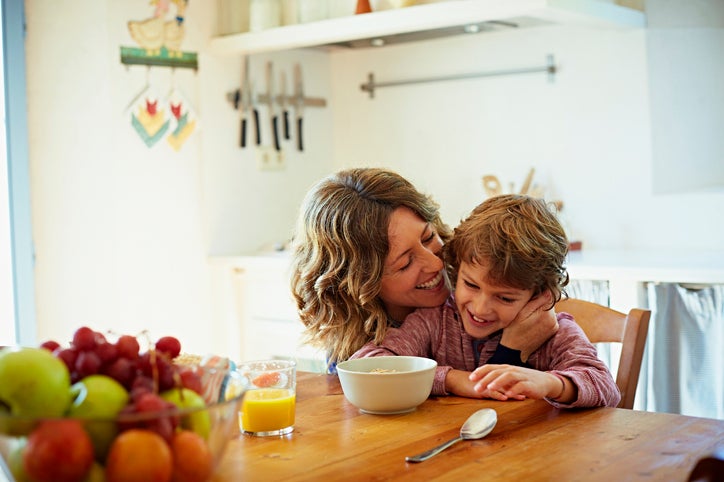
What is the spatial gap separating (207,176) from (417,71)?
2.99 feet

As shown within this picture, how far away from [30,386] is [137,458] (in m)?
0.13

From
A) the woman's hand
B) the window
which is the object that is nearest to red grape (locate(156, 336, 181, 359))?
the woman's hand

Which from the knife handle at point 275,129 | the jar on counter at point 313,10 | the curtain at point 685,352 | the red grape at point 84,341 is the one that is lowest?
the curtain at point 685,352

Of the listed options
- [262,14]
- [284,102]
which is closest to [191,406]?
[262,14]

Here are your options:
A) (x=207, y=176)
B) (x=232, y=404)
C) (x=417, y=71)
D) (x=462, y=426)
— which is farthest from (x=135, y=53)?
(x=232, y=404)

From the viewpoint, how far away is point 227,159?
11.4 feet

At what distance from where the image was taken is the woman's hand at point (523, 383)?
1395 mm

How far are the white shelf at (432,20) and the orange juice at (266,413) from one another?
5.49 feet

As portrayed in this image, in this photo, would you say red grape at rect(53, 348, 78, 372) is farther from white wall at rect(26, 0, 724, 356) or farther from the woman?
white wall at rect(26, 0, 724, 356)

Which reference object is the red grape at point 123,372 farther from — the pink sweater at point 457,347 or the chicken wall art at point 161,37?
the chicken wall art at point 161,37

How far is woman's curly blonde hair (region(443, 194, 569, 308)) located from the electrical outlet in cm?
199

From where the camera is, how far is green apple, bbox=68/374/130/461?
830mm

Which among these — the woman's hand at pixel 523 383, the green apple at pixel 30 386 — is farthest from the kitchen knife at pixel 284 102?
the green apple at pixel 30 386

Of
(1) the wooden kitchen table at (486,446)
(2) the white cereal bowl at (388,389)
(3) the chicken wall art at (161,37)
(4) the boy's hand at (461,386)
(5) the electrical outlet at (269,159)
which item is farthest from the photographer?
(5) the electrical outlet at (269,159)
